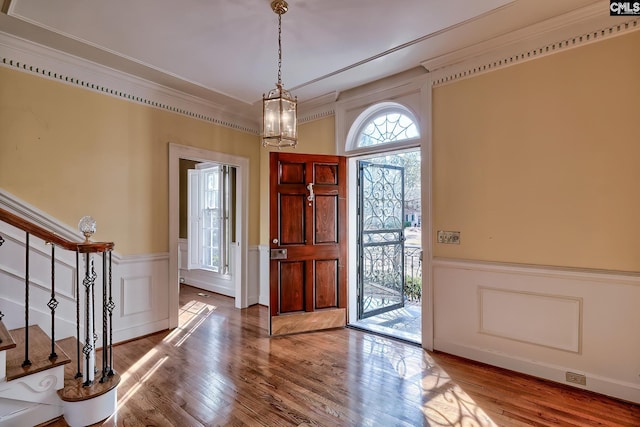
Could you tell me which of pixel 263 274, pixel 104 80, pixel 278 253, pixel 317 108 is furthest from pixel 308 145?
pixel 104 80

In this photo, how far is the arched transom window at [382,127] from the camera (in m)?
3.55

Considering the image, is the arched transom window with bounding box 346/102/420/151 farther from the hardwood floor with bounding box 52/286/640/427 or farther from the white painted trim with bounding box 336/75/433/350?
the hardwood floor with bounding box 52/286/640/427

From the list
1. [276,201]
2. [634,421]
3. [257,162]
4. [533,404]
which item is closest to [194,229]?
[257,162]

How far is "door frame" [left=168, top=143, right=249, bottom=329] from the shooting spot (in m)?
3.90

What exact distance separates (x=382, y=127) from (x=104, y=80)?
10.1 ft

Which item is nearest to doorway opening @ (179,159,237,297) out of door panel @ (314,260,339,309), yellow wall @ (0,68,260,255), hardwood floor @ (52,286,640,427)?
yellow wall @ (0,68,260,255)

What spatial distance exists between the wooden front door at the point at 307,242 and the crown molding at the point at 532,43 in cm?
152

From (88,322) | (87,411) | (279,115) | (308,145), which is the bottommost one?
(87,411)

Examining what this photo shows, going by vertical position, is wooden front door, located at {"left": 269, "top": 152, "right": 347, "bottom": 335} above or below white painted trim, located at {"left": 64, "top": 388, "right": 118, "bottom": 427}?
A: above

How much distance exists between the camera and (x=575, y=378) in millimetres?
2496

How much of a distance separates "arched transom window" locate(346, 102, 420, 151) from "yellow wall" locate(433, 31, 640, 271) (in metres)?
0.36

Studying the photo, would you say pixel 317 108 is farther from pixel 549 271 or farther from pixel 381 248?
pixel 549 271

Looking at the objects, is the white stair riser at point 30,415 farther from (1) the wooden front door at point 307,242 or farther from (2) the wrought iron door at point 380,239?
(2) the wrought iron door at point 380,239

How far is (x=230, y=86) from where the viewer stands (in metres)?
3.79
